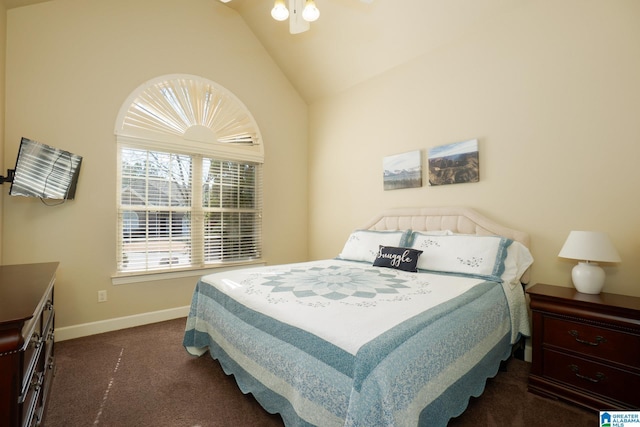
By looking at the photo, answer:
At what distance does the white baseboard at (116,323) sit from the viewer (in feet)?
9.22

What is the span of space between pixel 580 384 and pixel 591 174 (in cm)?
150

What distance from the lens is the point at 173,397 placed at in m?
1.90

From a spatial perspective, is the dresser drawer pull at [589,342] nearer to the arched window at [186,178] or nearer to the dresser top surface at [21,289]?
the dresser top surface at [21,289]

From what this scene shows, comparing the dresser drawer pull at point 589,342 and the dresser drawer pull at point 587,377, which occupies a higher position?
the dresser drawer pull at point 589,342

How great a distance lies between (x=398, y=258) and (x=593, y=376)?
1439mm

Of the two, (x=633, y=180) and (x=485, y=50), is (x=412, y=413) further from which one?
(x=485, y=50)

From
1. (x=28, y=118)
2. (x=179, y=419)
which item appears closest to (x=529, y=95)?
(x=179, y=419)

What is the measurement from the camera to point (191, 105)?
3.57 m

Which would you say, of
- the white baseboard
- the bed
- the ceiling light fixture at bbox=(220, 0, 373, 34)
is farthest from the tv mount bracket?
the ceiling light fixture at bbox=(220, 0, 373, 34)

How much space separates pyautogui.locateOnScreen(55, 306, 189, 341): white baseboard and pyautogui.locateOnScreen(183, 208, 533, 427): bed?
1183 mm

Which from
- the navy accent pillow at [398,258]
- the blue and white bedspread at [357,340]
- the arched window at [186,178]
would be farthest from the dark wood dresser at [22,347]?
the navy accent pillow at [398,258]

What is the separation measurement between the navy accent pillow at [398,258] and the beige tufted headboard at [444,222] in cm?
55

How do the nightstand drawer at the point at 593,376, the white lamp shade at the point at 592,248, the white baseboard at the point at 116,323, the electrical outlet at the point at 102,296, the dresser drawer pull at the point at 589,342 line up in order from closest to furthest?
1. the nightstand drawer at the point at 593,376
2. the dresser drawer pull at the point at 589,342
3. the white lamp shade at the point at 592,248
4. the white baseboard at the point at 116,323
5. the electrical outlet at the point at 102,296

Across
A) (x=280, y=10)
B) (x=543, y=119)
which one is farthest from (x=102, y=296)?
(x=543, y=119)
